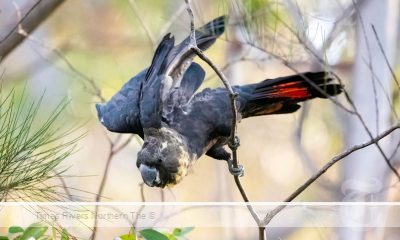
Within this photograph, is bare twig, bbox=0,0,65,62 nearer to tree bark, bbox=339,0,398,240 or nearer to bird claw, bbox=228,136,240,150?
bird claw, bbox=228,136,240,150

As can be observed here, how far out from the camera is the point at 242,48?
1.59m

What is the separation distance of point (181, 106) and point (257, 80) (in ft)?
0.58

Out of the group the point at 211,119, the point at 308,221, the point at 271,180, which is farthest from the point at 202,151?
the point at 308,221

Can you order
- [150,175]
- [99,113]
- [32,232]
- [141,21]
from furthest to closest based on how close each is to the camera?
[141,21]
[99,113]
[150,175]
[32,232]

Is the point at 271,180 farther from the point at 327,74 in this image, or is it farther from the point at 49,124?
the point at 49,124

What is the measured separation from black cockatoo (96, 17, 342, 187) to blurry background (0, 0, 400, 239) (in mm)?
56

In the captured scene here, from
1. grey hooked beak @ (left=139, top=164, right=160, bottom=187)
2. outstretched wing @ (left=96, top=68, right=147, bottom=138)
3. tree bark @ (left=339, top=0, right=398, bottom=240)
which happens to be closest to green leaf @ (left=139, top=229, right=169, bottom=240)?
grey hooked beak @ (left=139, top=164, right=160, bottom=187)

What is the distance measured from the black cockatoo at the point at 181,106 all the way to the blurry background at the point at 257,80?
0.18 ft

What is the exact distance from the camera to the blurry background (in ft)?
5.11

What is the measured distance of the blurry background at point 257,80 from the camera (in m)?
1.56

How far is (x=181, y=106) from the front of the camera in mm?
1473

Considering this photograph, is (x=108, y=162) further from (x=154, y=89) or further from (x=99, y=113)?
(x=154, y=89)

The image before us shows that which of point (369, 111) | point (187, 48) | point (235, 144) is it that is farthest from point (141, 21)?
point (369, 111)

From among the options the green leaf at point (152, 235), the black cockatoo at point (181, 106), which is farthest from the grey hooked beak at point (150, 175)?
the green leaf at point (152, 235)
